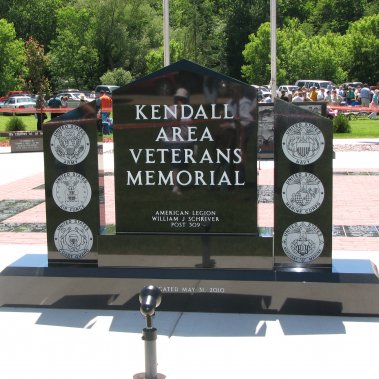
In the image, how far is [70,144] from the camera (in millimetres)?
6395

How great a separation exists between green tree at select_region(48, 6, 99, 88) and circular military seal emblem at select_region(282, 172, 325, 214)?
56793mm

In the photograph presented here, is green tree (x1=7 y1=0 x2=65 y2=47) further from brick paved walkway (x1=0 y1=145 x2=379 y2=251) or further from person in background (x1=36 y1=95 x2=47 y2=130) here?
brick paved walkway (x1=0 y1=145 x2=379 y2=251)

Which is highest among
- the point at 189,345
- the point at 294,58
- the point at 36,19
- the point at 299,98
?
the point at 36,19

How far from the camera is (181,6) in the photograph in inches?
2918

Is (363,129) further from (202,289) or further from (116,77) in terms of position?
(116,77)

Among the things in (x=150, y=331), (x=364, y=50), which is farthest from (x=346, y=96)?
(x=150, y=331)

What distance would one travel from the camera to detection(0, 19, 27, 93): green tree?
53344mm

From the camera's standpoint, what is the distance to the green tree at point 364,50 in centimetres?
5969

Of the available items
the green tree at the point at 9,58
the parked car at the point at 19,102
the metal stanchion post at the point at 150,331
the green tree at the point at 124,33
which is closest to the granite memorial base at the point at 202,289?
the metal stanchion post at the point at 150,331

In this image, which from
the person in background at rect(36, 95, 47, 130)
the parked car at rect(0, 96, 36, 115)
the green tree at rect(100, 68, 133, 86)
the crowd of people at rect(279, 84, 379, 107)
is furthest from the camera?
the green tree at rect(100, 68, 133, 86)

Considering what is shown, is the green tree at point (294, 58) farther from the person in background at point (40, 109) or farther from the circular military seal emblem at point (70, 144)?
the circular military seal emblem at point (70, 144)

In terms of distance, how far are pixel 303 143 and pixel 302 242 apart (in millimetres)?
852

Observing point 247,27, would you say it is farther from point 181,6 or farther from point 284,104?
point 284,104

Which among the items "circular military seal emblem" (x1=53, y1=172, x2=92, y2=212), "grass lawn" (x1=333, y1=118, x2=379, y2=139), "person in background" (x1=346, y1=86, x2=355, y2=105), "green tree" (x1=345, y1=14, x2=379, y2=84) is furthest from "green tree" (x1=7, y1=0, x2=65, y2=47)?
"circular military seal emblem" (x1=53, y1=172, x2=92, y2=212)
